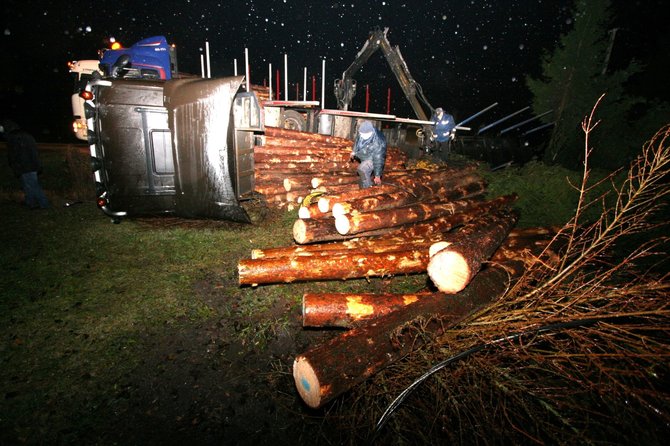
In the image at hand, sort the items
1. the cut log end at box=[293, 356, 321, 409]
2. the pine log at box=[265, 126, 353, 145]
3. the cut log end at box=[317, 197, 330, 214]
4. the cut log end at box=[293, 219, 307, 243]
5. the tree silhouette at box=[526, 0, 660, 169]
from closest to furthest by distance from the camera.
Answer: the cut log end at box=[293, 356, 321, 409] < the cut log end at box=[293, 219, 307, 243] < the cut log end at box=[317, 197, 330, 214] < the pine log at box=[265, 126, 353, 145] < the tree silhouette at box=[526, 0, 660, 169]

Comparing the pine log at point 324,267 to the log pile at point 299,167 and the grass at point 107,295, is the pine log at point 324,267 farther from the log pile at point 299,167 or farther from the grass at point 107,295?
Result: the log pile at point 299,167

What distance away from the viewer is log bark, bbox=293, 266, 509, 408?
2.23m

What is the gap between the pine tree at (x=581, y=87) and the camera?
1120cm

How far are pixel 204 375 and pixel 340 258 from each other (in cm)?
211

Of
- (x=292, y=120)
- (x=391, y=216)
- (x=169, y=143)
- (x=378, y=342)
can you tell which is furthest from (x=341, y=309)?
(x=292, y=120)

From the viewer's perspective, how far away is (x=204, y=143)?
5.93 meters

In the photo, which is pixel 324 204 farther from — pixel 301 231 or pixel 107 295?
pixel 107 295

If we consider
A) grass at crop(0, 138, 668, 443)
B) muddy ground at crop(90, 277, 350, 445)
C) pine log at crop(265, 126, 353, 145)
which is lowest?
muddy ground at crop(90, 277, 350, 445)

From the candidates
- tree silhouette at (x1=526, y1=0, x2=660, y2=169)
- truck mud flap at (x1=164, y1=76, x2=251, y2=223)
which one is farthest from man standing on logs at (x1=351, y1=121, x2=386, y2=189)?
tree silhouette at (x1=526, y1=0, x2=660, y2=169)

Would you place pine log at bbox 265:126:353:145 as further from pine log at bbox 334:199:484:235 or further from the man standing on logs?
pine log at bbox 334:199:484:235

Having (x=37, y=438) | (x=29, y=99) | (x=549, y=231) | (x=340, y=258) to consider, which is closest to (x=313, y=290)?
(x=340, y=258)

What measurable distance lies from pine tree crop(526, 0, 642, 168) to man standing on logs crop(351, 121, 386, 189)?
30.3 feet

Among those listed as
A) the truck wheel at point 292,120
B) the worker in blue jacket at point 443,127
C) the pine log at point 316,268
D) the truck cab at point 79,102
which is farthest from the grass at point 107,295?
the truck wheel at point 292,120

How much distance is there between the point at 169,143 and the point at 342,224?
4323 millimetres
